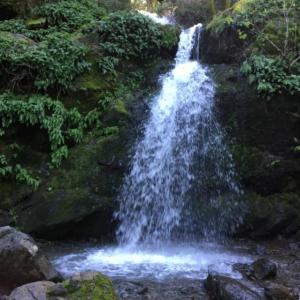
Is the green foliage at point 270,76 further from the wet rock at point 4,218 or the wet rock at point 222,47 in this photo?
the wet rock at point 4,218

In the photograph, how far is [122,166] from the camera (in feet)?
30.2

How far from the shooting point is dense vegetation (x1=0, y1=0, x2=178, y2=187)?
9133mm

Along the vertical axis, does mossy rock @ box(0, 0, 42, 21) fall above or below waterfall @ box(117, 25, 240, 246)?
above

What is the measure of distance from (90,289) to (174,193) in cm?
436

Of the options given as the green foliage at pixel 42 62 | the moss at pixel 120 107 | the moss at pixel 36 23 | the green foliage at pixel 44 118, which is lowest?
the green foliage at pixel 44 118

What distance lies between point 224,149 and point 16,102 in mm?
4827

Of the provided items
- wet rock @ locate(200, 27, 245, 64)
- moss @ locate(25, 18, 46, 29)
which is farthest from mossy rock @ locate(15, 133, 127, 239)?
moss @ locate(25, 18, 46, 29)

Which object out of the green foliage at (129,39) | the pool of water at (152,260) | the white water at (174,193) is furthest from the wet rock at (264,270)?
the green foliage at (129,39)

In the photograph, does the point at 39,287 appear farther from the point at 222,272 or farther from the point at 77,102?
the point at 77,102

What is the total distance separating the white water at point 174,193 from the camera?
24.9ft

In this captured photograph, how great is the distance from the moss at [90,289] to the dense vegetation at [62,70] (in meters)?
4.17

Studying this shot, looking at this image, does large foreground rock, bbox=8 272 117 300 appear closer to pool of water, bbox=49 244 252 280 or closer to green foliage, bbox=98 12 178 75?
pool of water, bbox=49 244 252 280

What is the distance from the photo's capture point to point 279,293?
5863mm

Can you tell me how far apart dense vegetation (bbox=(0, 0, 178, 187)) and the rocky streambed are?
9.64 feet
